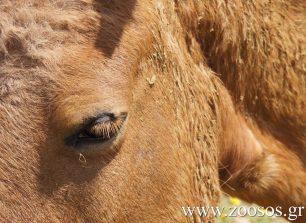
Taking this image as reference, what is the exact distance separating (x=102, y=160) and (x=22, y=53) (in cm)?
59

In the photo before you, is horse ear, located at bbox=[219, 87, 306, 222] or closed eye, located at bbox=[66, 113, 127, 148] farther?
horse ear, located at bbox=[219, 87, 306, 222]

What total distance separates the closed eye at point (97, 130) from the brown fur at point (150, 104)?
0.11 ft

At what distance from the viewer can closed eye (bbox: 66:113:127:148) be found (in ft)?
8.27

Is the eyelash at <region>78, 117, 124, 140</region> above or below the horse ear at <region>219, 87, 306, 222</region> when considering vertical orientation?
above

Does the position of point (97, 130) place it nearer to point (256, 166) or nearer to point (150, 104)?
point (150, 104)

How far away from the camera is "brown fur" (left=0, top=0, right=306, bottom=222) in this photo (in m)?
2.51

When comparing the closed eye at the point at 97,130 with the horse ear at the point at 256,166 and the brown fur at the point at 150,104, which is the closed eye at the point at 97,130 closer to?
the brown fur at the point at 150,104

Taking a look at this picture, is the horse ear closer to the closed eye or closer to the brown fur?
the brown fur

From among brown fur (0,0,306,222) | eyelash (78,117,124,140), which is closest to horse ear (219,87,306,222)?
brown fur (0,0,306,222)

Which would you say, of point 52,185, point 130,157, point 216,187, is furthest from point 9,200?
point 216,187

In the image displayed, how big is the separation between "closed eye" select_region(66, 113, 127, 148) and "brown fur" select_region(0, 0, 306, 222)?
0.03 metres

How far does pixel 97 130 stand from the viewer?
8.29ft

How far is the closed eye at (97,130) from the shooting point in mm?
2520

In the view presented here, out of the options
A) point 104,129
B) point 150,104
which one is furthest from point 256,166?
point 104,129
